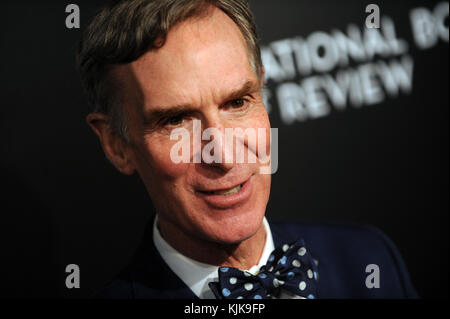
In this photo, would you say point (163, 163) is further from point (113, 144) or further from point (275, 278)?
point (275, 278)

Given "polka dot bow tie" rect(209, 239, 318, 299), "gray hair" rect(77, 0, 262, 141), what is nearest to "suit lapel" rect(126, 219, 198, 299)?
"polka dot bow tie" rect(209, 239, 318, 299)

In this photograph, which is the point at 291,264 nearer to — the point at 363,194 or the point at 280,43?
the point at 363,194

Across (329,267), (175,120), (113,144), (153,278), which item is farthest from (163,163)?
(329,267)

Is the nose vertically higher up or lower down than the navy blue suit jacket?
higher up

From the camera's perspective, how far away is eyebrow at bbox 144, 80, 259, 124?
1.15 meters

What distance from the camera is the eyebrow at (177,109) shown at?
1.15 meters

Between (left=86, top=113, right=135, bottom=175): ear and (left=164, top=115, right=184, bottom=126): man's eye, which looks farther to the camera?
(left=86, top=113, right=135, bottom=175): ear

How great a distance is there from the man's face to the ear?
77 millimetres

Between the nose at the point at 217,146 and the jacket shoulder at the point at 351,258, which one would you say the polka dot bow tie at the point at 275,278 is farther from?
the nose at the point at 217,146

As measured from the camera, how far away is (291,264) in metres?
1.33

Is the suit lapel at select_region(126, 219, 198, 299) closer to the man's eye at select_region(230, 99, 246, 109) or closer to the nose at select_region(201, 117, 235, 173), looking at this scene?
the nose at select_region(201, 117, 235, 173)

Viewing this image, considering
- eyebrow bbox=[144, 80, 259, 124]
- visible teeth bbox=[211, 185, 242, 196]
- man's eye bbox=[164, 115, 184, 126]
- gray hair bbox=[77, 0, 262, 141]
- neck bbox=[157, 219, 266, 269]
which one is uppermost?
gray hair bbox=[77, 0, 262, 141]

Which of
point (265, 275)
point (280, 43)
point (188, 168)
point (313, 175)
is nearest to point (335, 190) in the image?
point (313, 175)

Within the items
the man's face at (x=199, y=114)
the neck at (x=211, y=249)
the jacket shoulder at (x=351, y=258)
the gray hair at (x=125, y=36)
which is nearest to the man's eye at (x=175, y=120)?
the man's face at (x=199, y=114)
